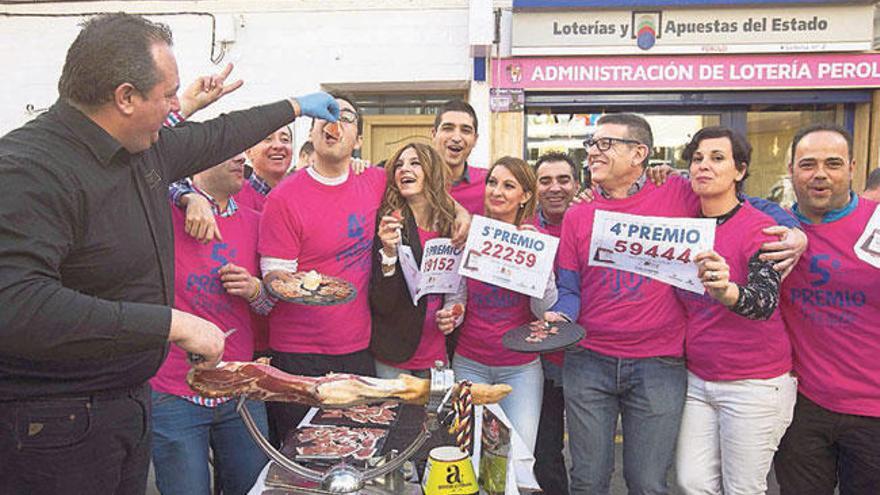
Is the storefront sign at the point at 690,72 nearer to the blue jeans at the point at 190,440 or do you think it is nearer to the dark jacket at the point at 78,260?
the blue jeans at the point at 190,440

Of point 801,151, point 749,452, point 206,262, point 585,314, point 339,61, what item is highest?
point 339,61

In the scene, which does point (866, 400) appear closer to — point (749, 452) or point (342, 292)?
point (749, 452)

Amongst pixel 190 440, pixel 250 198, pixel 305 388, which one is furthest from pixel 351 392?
pixel 250 198

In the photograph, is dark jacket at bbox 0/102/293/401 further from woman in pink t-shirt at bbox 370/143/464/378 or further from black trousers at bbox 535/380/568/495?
black trousers at bbox 535/380/568/495

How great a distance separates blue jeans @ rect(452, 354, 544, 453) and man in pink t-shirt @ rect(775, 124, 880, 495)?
1105 mm

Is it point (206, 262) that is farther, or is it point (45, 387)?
point (206, 262)

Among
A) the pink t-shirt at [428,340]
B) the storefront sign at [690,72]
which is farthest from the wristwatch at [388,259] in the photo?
the storefront sign at [690,72]

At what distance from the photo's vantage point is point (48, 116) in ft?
5.59

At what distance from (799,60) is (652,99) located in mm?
1562

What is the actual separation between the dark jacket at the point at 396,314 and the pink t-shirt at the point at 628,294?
27.7 inches

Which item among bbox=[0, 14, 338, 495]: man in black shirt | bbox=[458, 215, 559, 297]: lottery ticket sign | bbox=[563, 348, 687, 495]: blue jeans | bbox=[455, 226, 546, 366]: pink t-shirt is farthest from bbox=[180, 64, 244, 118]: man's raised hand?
bbox=[563, 348, 687, 495]: blue jeans

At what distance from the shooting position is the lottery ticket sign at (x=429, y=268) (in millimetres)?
2877

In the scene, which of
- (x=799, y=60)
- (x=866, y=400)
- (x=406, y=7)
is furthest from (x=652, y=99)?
(x=866, y=400)

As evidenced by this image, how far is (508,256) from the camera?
291 centimetres
